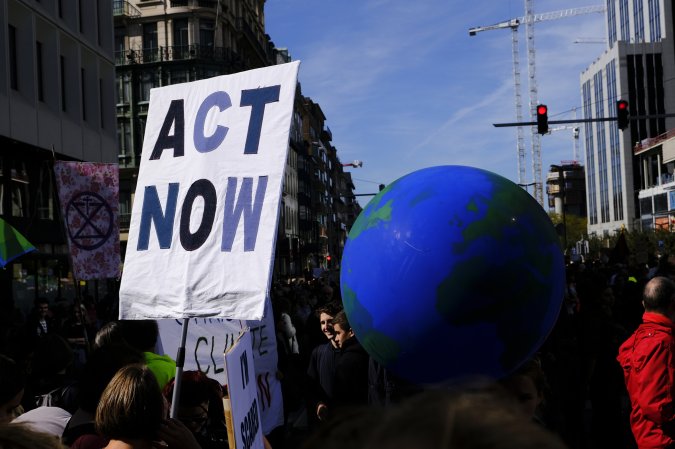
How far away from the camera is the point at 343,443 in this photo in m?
0.99

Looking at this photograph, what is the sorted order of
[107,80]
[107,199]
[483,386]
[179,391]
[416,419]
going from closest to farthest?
[416,419], [483,386], [179,391], [107,199], [107,80]

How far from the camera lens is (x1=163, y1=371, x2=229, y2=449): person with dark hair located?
12.1ft

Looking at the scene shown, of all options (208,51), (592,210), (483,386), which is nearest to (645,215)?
(592,210)

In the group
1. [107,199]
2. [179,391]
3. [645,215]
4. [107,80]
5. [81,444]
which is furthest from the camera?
[645,215]

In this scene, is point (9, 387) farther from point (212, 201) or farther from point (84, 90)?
point (84, 90)

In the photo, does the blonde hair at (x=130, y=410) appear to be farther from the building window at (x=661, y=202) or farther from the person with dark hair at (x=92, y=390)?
the building window at (x=661, y=202)

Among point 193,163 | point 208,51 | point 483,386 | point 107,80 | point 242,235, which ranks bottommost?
point 483,386

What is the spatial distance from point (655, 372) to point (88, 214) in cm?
771

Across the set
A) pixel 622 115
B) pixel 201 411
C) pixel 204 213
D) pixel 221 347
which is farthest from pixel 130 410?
pixel 622 115

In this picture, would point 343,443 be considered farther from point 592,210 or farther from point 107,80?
point 592,210

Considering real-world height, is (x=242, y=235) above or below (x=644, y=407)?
above

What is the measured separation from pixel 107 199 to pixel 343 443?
31.3 ft

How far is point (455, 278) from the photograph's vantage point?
92.4 inches

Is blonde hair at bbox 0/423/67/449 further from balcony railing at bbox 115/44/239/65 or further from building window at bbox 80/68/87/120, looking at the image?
balcony railing at bbox 115/44/239/65
